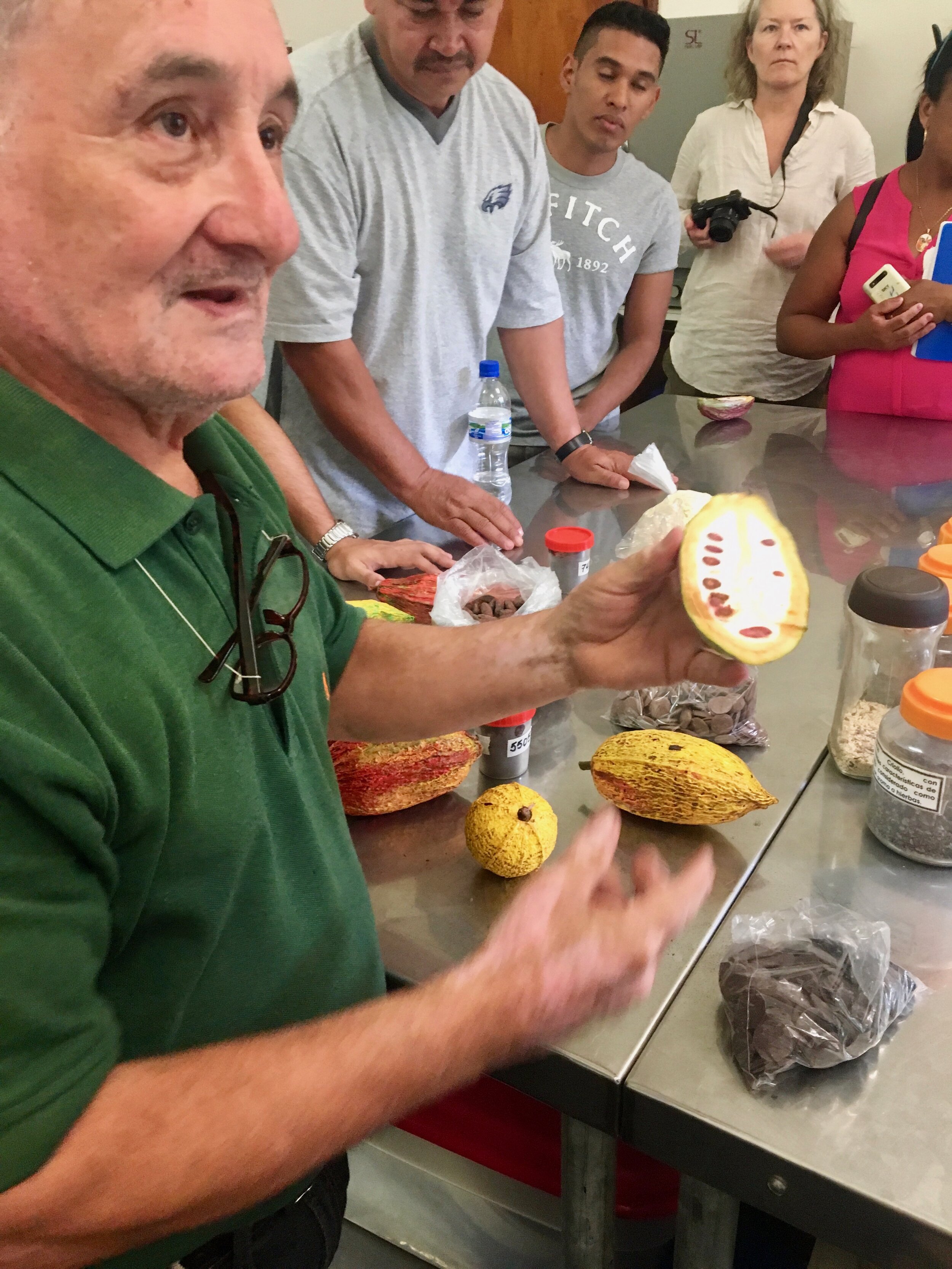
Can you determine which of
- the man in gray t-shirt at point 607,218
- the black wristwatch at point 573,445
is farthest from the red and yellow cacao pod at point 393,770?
the man in gray t-shirt at point 607,218

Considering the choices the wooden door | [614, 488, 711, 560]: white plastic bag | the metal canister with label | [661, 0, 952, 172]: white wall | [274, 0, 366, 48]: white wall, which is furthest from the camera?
[274, 0, 366, 48]: white wall

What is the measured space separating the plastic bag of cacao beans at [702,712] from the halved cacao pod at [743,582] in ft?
0.66

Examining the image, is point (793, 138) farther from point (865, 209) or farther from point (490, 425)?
point (490, 425)

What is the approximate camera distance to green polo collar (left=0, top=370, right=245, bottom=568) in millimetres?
589

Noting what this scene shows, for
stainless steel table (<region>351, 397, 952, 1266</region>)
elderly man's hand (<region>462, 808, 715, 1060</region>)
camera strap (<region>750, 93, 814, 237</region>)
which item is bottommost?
stainless steel table (<region>351, 397, 952, 1266</region>)

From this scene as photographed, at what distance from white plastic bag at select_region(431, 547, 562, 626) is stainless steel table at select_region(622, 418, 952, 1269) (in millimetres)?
506

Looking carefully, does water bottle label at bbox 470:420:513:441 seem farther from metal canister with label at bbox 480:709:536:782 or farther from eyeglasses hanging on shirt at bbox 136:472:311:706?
eyeglasses hanging on shirt at bbox 136:472:311:706

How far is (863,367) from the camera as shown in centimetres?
252

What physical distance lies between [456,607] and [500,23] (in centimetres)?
444

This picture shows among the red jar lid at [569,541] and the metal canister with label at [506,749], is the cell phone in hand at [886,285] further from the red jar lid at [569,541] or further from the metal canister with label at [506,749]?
the metal canister with label at [506,749]

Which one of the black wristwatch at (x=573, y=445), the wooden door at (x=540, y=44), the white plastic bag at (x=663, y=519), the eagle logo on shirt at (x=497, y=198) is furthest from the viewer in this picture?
the wooden door at (x=540, y=44)

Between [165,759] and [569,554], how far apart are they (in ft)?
3.38

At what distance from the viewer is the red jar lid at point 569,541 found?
4.91ft

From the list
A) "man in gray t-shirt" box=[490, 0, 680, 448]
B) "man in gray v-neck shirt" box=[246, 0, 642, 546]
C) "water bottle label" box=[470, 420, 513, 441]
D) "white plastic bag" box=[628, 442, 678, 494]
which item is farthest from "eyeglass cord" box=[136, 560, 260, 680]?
"man in gray t-shirt" box=[490, 0, 680, 448]
